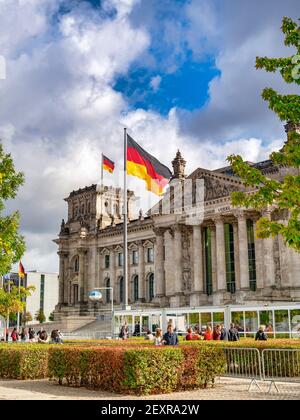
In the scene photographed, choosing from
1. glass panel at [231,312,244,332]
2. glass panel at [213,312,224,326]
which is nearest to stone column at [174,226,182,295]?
glass panel at [213,312,224,326]

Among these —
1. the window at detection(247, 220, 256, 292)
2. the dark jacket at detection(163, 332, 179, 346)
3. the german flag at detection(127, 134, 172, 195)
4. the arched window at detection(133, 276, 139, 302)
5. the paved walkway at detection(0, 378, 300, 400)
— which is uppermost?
the german flag at detection(127, 134, 172, 195)

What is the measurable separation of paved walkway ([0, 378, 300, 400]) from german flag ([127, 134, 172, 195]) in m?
18.8

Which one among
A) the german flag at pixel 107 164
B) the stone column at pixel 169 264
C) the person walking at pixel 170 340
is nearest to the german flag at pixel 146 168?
the german flag at pixel 107 164

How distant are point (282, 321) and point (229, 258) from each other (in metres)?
23.8

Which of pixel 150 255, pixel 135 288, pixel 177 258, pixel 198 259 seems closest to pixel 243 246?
pixel 198 259

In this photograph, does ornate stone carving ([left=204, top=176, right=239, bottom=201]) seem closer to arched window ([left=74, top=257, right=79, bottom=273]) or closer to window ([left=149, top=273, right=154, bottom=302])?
window ([left=149, top=273, right=154, bottom=302])

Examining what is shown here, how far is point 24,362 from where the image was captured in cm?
2319

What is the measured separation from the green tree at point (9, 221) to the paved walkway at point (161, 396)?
632 cm

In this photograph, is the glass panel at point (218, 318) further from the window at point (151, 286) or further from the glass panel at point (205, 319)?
the window at point (151, 286)

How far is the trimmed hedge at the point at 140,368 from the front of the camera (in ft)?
57.1

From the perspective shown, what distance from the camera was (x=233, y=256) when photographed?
66250 millimetres

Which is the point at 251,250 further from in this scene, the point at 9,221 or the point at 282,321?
the point at 9,221

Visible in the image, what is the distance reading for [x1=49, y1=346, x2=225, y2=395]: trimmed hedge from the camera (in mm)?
17406
